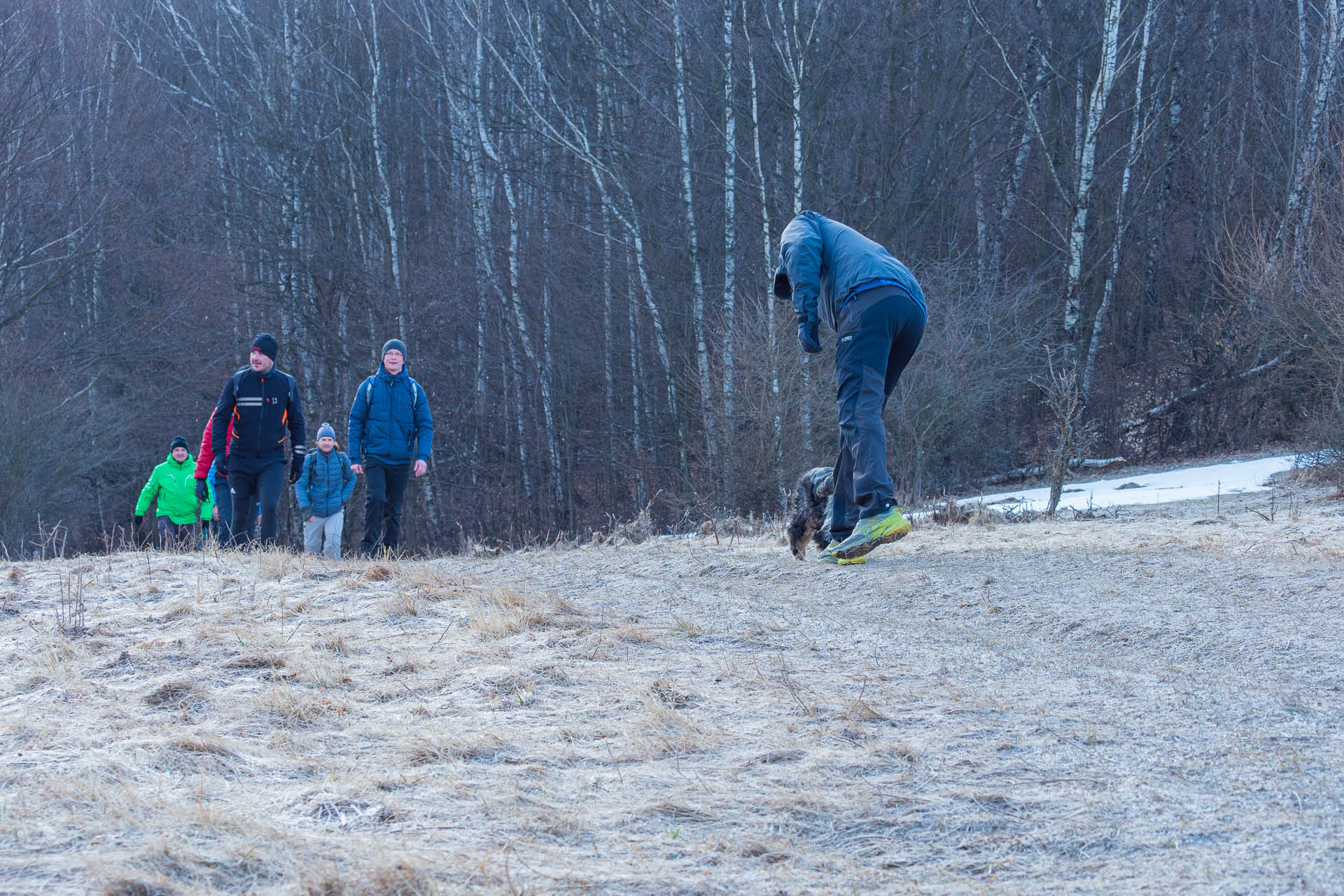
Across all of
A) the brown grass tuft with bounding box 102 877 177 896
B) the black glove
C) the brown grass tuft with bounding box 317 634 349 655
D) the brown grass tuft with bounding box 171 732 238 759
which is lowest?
the brown grass tuft with bounding box 102 877 177 896

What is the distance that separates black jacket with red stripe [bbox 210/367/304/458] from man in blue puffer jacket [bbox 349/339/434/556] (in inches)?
24.7

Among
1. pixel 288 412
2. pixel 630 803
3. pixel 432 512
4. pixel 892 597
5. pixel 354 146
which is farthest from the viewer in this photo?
pixel 354 146

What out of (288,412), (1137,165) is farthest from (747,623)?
(1137,165)

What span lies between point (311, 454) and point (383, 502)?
162cm

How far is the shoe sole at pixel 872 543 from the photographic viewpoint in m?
6.33

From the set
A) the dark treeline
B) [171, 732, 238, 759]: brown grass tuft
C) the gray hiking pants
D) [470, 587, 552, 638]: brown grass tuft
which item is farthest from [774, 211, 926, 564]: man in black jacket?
the dark treeline

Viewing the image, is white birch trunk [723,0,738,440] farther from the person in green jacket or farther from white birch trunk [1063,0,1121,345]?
the person in green jacket

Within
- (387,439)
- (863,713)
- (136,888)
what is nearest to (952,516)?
(387,439)

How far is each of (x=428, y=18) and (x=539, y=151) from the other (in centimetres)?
411

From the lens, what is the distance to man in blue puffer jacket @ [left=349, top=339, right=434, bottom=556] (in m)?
10.0

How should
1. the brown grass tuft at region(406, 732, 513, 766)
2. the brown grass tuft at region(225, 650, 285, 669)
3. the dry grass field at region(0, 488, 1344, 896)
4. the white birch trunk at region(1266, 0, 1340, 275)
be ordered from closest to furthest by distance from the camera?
the dry grass field at region(0, 488, 1344, 896) < the brown grass tuft at region(406, 732, 513, 766) < the brown grass tuft at region(225, 650, 285, 669) < the white birch trunk at region(1266, 0, 1340, 275)

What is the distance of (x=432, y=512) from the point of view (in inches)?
1040

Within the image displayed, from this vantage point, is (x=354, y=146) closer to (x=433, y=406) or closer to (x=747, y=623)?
(x=433, y=406)

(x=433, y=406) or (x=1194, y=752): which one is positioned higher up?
(x=433, y=406)
